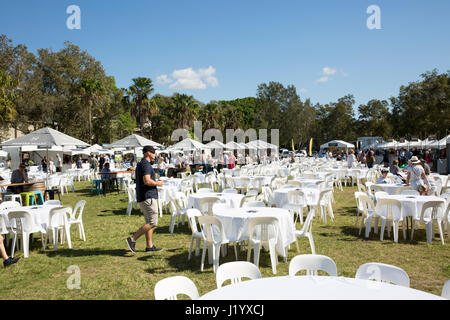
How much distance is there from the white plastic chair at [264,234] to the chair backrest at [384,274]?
7.04 ft

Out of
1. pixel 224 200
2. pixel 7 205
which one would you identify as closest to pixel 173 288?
pixel 224 200

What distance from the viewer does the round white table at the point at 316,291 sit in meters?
2.36

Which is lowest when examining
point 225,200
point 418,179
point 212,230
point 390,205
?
point 212,230

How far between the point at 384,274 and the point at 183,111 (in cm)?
3759

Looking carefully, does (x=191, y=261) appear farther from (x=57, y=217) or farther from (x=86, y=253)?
(x=57, y=217)

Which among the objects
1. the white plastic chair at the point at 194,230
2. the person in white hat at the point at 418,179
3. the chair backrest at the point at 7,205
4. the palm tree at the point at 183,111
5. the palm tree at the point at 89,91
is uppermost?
the palm tree at the point at 89,91

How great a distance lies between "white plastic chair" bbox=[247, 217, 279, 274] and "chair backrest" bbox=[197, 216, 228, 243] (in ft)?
1.58

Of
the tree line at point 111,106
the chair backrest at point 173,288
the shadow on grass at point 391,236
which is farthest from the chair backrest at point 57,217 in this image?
the tree line at point 111,106

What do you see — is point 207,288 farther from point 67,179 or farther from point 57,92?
point 57,92

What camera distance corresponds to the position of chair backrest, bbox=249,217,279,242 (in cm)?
500

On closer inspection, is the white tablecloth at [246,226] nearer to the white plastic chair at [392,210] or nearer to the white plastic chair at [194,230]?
the white plastic chair at [194,230]

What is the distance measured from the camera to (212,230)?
534 centimetres

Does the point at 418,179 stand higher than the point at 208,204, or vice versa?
the point at 418,179

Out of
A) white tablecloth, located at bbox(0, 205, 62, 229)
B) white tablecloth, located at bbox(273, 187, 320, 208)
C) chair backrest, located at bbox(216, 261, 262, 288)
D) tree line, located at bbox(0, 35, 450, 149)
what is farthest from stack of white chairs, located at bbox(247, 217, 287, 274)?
tree line, located at bbox(0, 35, 450, 149)
